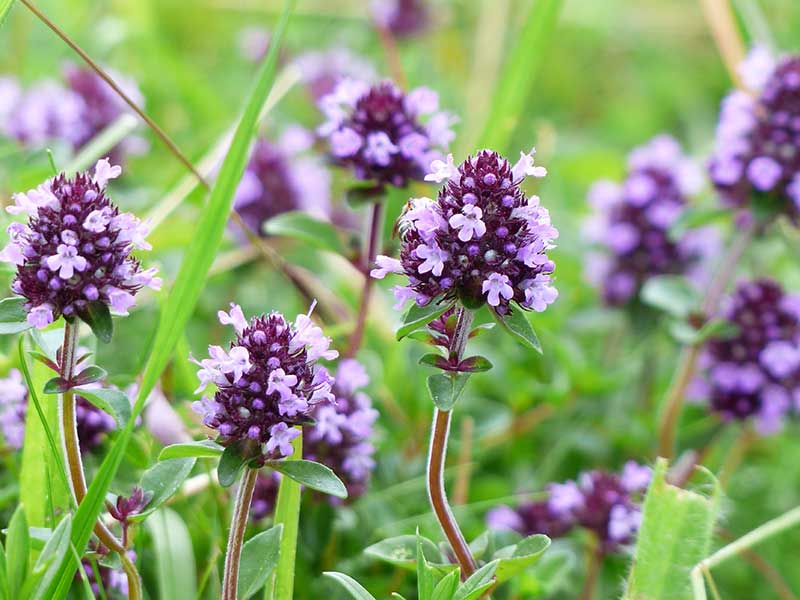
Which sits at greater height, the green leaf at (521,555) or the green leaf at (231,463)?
the green leaf at (231,463)

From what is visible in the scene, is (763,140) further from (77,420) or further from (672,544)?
(77,420)

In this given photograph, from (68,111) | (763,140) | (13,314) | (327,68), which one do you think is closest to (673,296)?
(763,140)

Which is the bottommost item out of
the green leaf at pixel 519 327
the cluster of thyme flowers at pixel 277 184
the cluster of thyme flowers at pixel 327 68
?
the green leaf at pixel 519 327

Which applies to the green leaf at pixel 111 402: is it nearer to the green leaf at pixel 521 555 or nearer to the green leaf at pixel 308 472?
the green leaf at pixel 308 472

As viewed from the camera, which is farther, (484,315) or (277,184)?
(277,184)

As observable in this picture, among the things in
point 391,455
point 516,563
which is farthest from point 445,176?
point 391,455

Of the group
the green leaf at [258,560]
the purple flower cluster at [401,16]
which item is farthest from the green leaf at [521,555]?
the purple flower cluster at [401,16]
